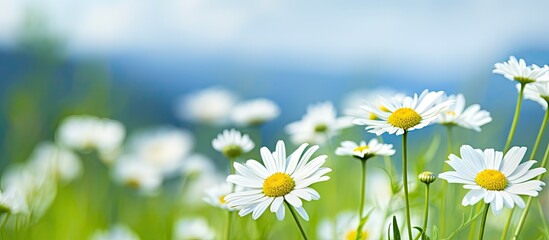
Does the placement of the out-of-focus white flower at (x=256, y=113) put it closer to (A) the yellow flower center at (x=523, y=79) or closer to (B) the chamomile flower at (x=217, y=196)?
(B) the chamomile flower at (x=217, y=196)

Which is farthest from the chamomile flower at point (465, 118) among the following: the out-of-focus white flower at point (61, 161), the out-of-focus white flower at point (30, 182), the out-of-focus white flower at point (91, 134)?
the out-of-focus white flower at point (61, 161)

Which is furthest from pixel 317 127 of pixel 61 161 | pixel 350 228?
pixel 61 161

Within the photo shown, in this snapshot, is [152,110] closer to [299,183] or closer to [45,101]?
[45,101]

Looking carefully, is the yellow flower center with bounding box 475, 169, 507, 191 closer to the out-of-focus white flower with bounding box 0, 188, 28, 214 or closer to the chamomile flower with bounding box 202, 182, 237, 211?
the chamomile flower with bounding box 202, 182, 237, 211

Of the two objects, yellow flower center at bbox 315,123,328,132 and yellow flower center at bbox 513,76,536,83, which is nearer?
yellow flower center at bbox 513,76,536,83

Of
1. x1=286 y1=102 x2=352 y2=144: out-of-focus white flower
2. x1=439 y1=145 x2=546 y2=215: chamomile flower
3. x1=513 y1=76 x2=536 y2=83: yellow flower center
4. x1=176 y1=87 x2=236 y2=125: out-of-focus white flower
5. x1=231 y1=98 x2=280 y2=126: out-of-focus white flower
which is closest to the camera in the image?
x1=439 y1=145 x2=546 y2=215: chamomile flower

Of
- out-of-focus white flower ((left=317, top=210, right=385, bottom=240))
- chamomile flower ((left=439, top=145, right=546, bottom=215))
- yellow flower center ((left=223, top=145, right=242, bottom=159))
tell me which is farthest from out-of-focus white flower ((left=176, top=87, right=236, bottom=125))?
chamomile flower ((left=439, top=145, right=546, bottom=215))

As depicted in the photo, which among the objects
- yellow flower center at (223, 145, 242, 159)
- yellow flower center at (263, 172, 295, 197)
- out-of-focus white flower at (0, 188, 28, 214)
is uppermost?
yellow flower center at (223, 145, 242, 159)
